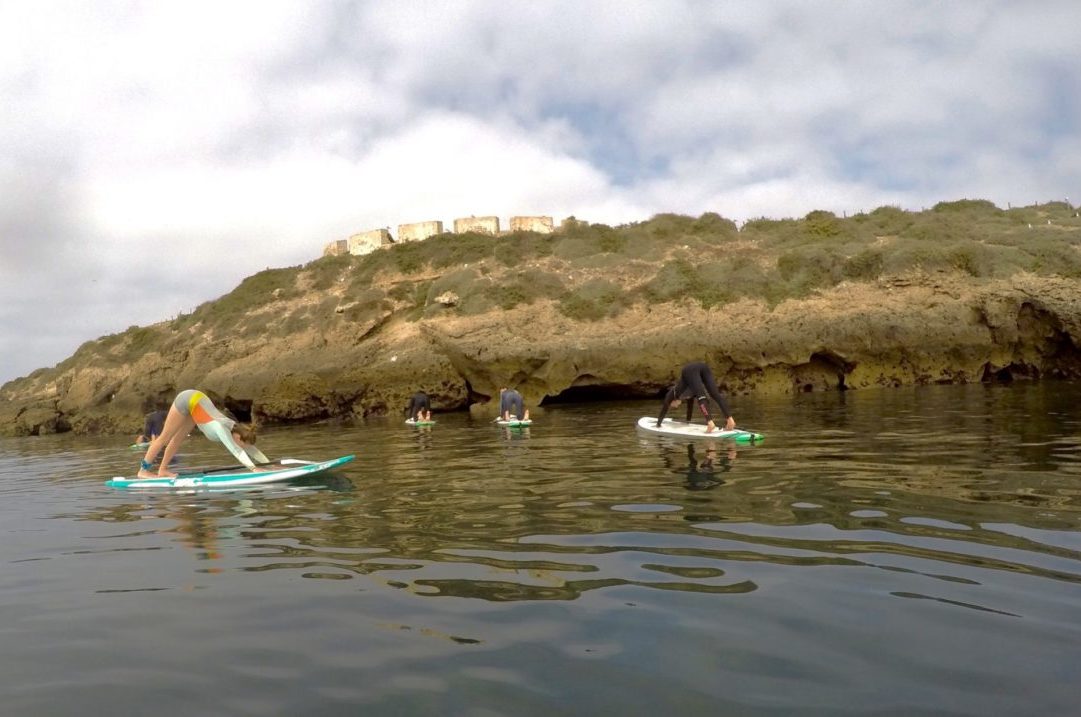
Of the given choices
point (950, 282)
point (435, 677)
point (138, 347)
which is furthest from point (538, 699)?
point (138, 347)

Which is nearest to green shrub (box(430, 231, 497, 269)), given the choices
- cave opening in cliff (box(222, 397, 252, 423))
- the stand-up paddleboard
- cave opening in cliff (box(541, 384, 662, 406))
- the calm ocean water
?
cave opening in cliff (box(541, 384, 662, 406))

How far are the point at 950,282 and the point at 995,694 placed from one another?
112ft

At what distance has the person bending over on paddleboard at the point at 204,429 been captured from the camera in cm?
1089

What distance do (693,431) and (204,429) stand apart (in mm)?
8883

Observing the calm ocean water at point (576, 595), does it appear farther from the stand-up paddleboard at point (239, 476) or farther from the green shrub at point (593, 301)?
the green shrub at point (593, 301)

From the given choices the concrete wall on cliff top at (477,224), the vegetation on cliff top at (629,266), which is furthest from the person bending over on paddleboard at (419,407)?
the concrete wall on cliff top at (477,224)

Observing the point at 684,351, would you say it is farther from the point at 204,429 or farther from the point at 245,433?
the point at 204,429

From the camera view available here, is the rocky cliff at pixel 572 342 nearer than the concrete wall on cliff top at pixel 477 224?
Yes

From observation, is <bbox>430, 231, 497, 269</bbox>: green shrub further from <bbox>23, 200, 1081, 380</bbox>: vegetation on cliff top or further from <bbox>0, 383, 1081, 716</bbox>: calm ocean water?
<bbox>0, 383, 1081, 716</bbox>: calm ocean water

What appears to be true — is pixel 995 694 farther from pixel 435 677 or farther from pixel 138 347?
pixel 138 347

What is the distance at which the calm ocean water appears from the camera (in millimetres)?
3264

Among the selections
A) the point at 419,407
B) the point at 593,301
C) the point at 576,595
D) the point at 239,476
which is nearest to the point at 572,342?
the point at 593,301

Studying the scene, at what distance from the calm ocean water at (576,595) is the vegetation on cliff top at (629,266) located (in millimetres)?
26319

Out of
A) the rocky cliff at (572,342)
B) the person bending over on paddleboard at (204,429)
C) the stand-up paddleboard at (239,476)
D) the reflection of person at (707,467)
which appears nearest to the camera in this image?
the reflection of person at (707,467)
